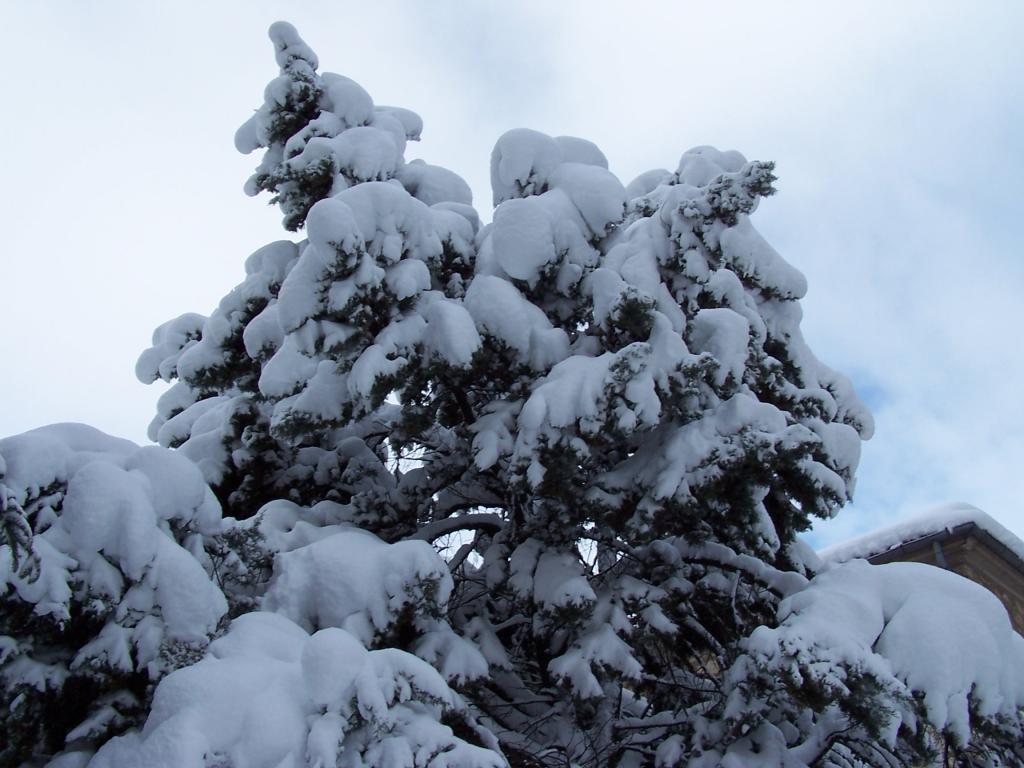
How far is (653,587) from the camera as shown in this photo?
575cm

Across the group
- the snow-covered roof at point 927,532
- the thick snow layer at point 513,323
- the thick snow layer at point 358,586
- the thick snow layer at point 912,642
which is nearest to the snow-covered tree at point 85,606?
the thick snow layer at point 358,586

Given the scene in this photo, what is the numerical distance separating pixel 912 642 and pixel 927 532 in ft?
27.9

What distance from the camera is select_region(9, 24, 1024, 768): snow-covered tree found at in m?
4.23

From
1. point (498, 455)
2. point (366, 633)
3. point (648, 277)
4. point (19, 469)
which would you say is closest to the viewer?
point (19, 469)

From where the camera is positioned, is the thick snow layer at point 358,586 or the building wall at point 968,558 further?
the building wall at point 968,558

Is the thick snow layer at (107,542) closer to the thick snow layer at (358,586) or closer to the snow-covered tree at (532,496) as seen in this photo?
the snow-covered tree at (532,496)

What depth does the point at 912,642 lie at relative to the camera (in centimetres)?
477

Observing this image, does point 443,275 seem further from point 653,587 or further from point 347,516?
point 653,587

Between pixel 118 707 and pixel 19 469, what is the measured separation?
1.06 metres

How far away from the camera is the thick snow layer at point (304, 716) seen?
3367mm

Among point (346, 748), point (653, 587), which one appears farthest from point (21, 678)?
point (653, 587)

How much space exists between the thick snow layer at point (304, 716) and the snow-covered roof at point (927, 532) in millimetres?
10047

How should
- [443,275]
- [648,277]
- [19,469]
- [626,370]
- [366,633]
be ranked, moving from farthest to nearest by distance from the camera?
[443,275] → [648,277] → [626,370] → [366,633] → [19,469]

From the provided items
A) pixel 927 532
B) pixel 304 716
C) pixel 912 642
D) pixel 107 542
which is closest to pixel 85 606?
pixel 107 542
